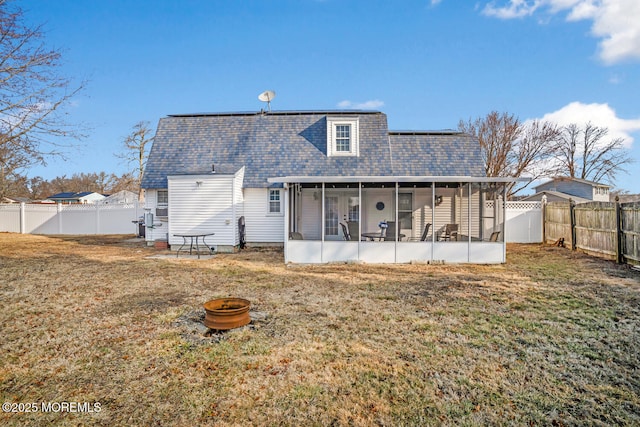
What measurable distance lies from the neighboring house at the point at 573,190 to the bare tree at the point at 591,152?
4204 mm

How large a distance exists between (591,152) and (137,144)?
43842 mm

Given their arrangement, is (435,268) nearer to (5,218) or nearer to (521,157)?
(521,157)

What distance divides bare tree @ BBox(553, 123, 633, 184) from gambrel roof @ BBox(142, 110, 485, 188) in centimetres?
2470

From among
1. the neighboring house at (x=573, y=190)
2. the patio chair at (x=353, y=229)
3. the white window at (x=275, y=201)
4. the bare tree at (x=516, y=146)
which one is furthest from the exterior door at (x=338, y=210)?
the neighboring house at (x=573, y=190)

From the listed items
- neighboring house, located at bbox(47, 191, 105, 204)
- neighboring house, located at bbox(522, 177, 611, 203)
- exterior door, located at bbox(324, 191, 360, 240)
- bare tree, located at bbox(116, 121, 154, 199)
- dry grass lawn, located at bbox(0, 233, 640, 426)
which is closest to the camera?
dry grass lawn, located at bbox(0, 233, 640, 426)

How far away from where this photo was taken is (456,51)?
14430mm

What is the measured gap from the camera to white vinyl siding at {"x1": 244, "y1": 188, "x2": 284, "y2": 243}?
1394 cm

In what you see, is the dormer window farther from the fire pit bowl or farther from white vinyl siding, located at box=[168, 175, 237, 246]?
the fire pit bowl

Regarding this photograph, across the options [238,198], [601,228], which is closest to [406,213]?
[601,228]

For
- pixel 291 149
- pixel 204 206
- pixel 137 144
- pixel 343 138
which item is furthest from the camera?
pixel 137 144

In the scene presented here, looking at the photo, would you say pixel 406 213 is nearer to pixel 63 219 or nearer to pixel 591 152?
pixel 63 219

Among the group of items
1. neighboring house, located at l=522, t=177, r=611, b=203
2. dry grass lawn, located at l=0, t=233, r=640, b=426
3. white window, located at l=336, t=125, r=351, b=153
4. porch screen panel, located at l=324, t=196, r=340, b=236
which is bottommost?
dry grass lawn, located at l=0, t=233, r=640, b=426

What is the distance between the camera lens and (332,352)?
13.6 feet

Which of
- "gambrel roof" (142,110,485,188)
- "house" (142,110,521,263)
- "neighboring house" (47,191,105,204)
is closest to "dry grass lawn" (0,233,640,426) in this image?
"house" (142,110,521,263)
